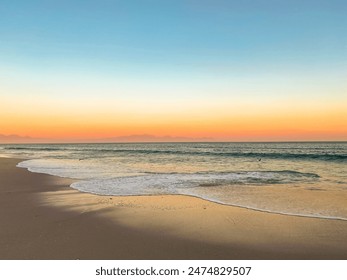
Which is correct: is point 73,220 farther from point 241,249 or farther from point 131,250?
point 241,249

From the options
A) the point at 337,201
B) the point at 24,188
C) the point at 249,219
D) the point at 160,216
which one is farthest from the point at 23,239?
the point at 337,201

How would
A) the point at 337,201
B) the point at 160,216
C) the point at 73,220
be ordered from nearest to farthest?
the point at 73,220 → the point at 160,216 → the point at 337,201

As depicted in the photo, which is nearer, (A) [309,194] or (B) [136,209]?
(B) [136,209]

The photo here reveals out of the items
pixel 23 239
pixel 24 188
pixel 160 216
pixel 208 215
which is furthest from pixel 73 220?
pixel 24 188

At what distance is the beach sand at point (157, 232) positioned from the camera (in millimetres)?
5824

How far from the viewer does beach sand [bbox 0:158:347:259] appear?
582 centimetres

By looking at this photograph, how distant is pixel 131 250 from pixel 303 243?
340 centimetres

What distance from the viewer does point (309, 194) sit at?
1231cm

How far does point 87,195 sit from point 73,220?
386 cm

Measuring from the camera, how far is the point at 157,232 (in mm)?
7137

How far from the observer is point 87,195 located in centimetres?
1189

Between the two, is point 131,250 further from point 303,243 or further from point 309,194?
point 309,194
